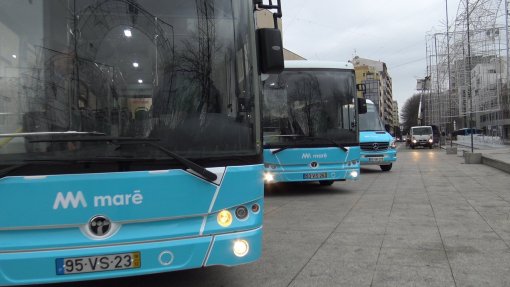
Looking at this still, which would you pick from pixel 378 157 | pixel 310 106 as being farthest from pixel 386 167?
pixel 310 106

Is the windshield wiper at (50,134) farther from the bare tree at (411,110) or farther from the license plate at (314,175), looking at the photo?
the bare tree at (411,110)

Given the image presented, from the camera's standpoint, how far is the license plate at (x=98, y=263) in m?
3.50

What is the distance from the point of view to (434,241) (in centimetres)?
628

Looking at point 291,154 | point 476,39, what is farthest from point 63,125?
point 476,39

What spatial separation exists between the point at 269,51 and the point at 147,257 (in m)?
2.07

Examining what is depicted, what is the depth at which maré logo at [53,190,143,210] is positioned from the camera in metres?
3.48

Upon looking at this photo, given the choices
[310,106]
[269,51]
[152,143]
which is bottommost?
[152,143]

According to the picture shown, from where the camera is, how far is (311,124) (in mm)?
11023

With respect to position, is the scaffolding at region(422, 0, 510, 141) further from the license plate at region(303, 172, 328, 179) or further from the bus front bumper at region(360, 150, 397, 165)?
the license plate at region(303, 172, 328, 179)

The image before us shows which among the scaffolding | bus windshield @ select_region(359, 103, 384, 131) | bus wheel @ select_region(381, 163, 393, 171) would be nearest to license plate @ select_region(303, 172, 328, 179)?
bus wheel @ select_region(381, 163, 393, 171)

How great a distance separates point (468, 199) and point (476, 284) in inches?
232

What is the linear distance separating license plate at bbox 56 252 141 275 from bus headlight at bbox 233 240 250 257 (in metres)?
0.77

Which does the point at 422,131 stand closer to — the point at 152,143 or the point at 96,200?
the point at 152,143

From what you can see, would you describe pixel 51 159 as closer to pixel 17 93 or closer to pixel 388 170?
pixel 17 93
